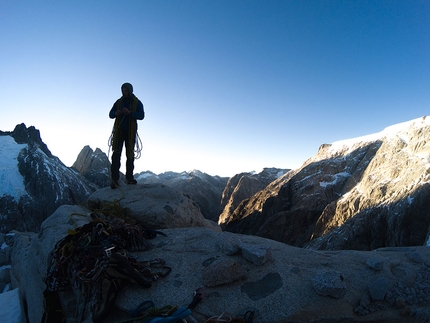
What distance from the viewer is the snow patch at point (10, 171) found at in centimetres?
6311

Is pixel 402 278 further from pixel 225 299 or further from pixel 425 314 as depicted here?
pixel 225 299

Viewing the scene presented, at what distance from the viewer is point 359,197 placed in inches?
1430

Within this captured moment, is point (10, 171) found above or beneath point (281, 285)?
above

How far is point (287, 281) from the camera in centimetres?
354

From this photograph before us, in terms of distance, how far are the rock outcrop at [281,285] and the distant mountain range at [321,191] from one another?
14.7 ft

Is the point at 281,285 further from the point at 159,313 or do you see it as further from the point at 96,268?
the point at 96,268

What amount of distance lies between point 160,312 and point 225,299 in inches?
34.5

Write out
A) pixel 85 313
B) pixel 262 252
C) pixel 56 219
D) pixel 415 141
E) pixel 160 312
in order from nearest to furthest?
pixel 160 312 → pixel 85 313 → pixel 262 252 → pixel 56 219 → pixel 415 141

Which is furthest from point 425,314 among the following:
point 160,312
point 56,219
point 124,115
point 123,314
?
point 124,115

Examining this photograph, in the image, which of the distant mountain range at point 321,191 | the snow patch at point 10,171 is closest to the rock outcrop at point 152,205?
the distant mountain range at point 321,191

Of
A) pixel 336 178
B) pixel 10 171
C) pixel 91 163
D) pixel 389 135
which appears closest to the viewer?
pixel 389 135

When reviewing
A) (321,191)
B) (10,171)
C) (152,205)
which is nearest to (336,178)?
(321,191)

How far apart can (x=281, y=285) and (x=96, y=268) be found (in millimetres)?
2573

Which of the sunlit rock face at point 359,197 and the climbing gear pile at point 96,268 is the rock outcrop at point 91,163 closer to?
the sunlit rock face at point 359,197
